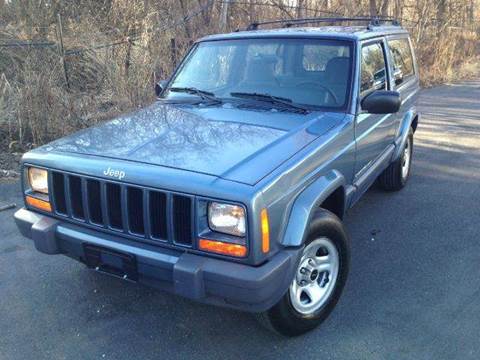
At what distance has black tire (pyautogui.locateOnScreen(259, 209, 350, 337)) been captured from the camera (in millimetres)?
2727

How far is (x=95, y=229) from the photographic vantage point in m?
2.78

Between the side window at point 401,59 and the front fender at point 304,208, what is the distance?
2189 millimetres

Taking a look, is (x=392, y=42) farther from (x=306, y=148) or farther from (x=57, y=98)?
(x=57, y=98)

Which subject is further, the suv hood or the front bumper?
the suv hood

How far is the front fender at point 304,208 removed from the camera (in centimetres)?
252

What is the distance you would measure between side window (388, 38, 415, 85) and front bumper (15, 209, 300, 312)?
294 centimetres

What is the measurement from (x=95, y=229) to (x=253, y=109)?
4.75ft

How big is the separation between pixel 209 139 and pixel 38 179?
1126 millimetres

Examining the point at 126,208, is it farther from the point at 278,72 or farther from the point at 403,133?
the point at 403,133

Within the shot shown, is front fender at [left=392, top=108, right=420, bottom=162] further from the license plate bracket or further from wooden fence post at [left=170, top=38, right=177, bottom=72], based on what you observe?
wooden fence post at [left=170, top=38, right=177, bottom=72]

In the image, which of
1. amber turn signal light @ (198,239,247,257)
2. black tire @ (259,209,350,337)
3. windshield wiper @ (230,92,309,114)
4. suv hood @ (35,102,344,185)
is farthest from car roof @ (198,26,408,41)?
amber turn signal light @ (198,239,247,257)

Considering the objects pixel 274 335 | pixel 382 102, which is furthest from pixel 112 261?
pixel 382 102

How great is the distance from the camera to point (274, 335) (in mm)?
2912

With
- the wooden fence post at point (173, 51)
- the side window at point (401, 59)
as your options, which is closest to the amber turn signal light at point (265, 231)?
the side window at point (401, 59)
